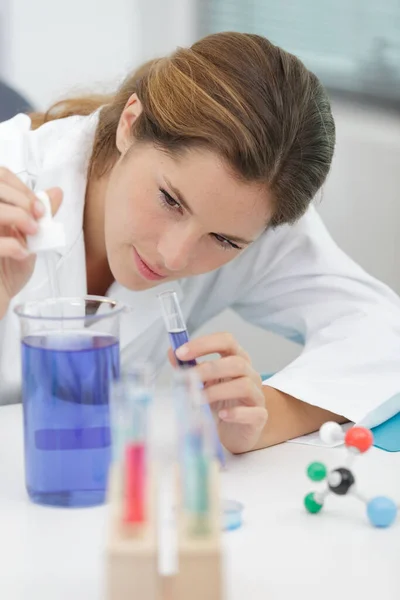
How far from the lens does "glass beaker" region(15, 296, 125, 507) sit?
74 cm

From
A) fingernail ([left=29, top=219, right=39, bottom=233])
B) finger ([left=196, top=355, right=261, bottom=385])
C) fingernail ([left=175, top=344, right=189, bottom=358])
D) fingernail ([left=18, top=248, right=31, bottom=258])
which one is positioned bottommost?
finger ([left=196, top=355, right=261, bottom=385])

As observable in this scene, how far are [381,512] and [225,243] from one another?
0.42 metres

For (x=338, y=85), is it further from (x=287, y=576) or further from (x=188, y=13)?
(x=287, y=576)

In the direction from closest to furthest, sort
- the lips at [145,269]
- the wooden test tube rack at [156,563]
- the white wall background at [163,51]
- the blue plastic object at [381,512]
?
the wooden test tube rack at [156,563], the blue plastic object at [381,512], the lips at [145,269], the white wall background at [163,51]

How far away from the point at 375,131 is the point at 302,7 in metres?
0.43

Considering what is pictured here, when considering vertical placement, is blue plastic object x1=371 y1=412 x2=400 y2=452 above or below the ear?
below

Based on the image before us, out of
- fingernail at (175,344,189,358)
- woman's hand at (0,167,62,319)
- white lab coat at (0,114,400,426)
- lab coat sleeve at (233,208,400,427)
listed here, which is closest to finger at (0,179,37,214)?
woman's hand at (0,167,62,319)

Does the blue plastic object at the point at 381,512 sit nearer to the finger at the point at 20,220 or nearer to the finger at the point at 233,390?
the finger at the point at 233,390

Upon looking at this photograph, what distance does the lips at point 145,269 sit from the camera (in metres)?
1.08

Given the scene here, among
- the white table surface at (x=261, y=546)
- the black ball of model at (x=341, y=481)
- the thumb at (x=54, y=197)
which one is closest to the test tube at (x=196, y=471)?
the white table surface at (x=261, y=546)

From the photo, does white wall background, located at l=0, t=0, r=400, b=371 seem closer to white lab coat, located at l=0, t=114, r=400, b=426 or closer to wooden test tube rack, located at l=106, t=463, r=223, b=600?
white lab coat, located at l=0, t=114, r=400, b=426

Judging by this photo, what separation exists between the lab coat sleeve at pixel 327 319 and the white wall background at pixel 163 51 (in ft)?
2.37

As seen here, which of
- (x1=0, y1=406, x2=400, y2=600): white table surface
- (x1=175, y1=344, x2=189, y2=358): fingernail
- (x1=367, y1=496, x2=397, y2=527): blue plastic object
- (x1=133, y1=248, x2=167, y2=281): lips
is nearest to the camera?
(x1=0, y1=406, x2=400, y2=600): white table surface

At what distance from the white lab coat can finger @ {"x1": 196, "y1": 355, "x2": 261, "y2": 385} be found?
0.67 ft
